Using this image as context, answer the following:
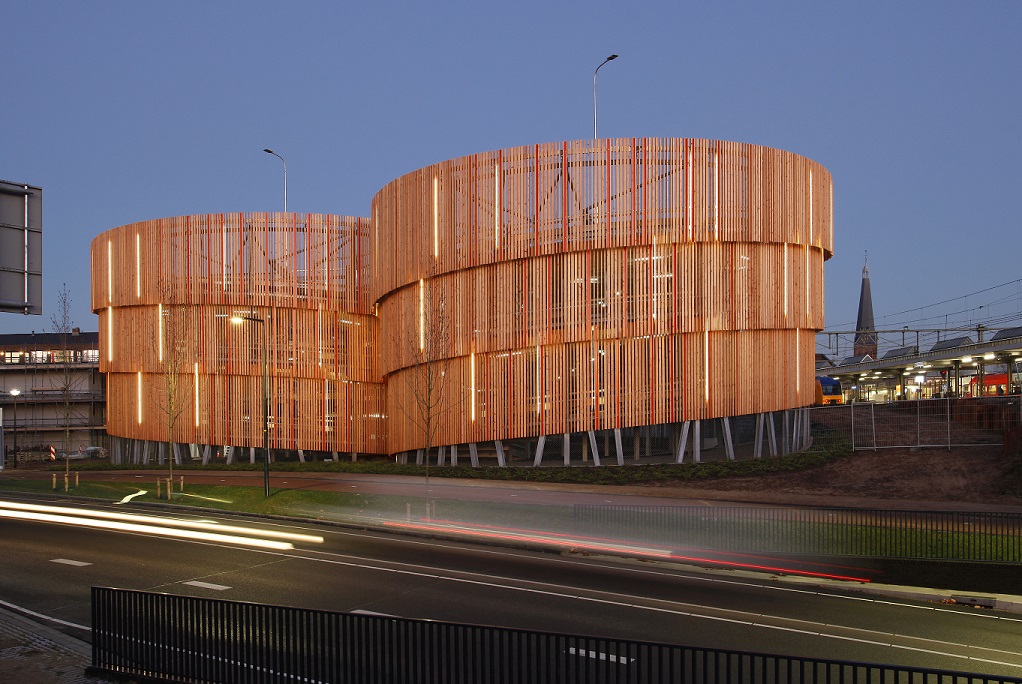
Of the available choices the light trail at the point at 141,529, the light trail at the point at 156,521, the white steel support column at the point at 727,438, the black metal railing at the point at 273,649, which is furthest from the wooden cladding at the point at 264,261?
the black metal railing at the point at 273,649

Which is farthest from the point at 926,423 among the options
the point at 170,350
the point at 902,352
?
the point at 902,352

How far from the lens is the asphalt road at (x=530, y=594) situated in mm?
13031

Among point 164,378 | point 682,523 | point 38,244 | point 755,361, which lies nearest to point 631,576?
point 682,523

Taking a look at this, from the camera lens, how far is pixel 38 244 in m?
11.4

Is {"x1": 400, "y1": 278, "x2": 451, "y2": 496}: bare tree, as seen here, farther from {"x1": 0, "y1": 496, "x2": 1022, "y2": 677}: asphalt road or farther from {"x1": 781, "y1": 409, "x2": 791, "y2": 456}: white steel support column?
{"x1": 0, "y1": 496, "x2": 1022, "y2": 677}: asphalt road

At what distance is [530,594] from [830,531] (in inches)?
333

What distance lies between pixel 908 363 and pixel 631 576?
155 ft

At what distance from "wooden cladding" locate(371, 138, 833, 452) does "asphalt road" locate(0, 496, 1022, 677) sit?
14.0m

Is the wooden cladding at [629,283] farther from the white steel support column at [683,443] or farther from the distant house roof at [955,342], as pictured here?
the distant house roof at [955,342]

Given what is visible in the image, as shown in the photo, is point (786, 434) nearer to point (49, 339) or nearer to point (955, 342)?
point (955, 342)

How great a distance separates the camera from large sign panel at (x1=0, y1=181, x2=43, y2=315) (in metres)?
11.1

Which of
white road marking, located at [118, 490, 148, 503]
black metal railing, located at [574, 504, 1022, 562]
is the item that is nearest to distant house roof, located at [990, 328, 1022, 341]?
black metal railing, located at [574, 504, 1022, 562]

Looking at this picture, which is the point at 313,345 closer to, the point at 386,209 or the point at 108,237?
the point at 386,209

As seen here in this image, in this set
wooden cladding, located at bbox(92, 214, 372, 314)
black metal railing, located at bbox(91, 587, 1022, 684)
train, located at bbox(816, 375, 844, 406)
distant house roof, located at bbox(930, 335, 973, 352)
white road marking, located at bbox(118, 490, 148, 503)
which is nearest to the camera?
black metal railing, located at bbox(91, 587, 1022, 684)
